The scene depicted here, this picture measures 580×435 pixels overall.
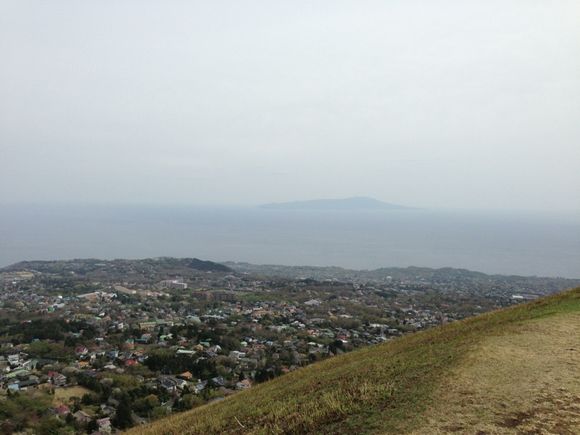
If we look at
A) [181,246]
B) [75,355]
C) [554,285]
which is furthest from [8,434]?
[181,246]

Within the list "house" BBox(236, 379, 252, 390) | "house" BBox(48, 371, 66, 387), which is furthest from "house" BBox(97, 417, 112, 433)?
"house" BBox(236, 379, 252, 390)

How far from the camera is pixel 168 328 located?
1198 inches

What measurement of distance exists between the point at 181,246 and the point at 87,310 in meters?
77.0

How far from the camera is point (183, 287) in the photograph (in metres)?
54.7

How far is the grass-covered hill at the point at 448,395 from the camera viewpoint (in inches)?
165

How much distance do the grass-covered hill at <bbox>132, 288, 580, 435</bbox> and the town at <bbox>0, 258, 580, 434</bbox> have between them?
9.94 metres

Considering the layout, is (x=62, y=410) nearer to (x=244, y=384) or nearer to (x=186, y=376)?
(x=186, y=376)

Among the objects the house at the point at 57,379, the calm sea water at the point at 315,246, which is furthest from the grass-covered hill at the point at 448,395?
the calm sea water at the point at 315,246

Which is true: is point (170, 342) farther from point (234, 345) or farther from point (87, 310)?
point (87, 310)

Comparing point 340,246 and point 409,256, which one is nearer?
point 409,256

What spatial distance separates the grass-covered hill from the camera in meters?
4.20

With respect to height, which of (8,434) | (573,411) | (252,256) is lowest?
A: (252,256)

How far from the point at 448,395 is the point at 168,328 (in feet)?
95.7

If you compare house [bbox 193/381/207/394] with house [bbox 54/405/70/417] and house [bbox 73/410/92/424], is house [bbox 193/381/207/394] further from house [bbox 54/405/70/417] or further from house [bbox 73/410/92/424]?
house [bbox 54/405/70/417]
